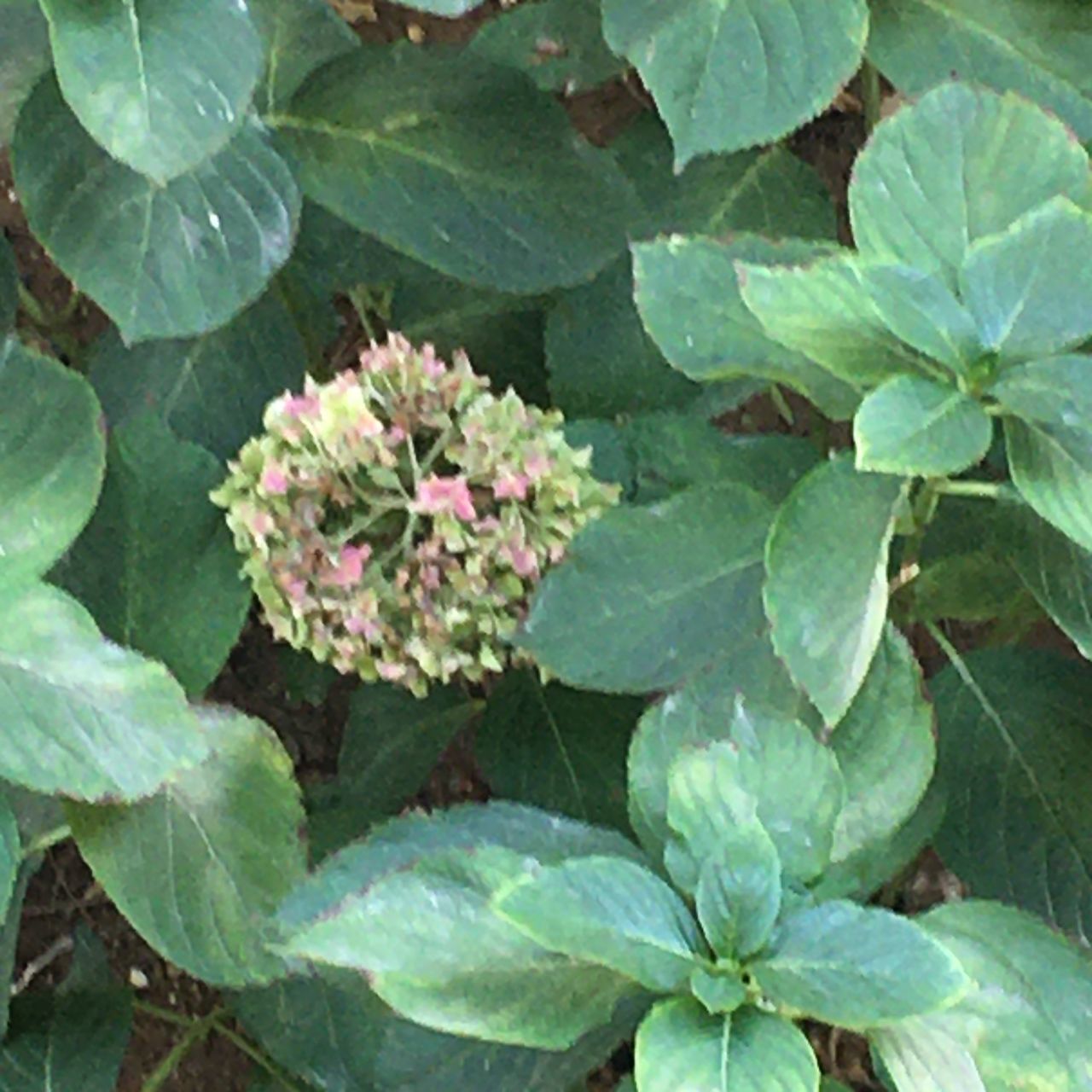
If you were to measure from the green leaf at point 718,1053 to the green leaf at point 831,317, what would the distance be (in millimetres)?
251

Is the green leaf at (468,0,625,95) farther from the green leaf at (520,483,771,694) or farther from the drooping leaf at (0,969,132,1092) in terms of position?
the drooping leaf at (0,969,132,1092)

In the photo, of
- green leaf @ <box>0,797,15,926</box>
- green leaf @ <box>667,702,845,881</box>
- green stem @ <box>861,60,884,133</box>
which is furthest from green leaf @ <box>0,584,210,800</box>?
green stem @ <box>861,60,884,133</box>

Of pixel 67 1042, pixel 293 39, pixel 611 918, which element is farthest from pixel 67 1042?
pixel 293 39

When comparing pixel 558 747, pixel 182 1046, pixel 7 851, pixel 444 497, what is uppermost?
pixel 444 497

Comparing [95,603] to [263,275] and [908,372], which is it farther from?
[908,372]

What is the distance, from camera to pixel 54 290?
1.17 metres

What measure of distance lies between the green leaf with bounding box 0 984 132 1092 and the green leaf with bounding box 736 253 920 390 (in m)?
0.65

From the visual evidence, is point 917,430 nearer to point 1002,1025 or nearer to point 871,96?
point 1002,1025

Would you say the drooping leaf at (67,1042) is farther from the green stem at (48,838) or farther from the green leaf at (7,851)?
the green leaf at (7,851)

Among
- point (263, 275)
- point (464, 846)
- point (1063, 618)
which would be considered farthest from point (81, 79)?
point (1063, 618)

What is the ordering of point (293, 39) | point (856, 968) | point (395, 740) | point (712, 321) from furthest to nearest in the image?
1. point (395, 740)
2. point (293, 39)
3. point (712, 321)
4. point (856, 968)

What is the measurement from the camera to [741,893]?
0.50 m

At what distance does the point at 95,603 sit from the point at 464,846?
274mm

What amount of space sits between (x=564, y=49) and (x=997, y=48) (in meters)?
0.27
